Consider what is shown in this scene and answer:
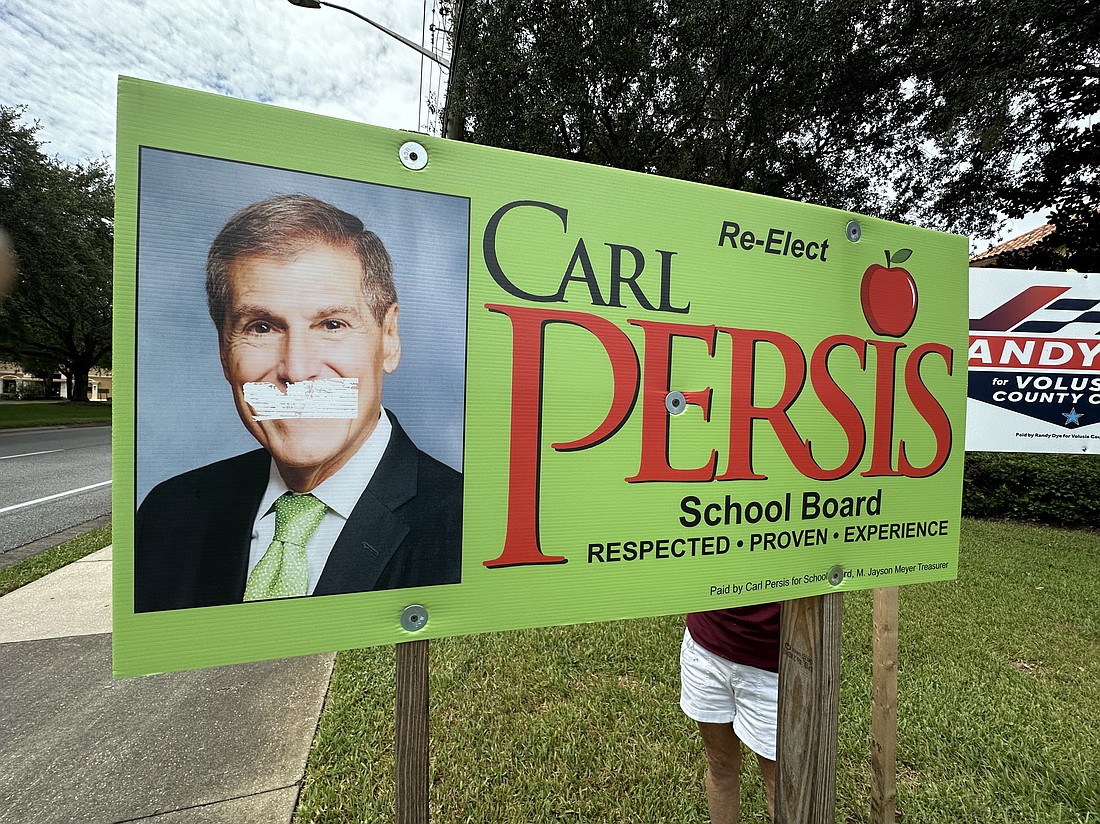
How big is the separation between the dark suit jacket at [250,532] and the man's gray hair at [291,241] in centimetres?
18

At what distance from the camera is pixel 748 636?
5.20ft

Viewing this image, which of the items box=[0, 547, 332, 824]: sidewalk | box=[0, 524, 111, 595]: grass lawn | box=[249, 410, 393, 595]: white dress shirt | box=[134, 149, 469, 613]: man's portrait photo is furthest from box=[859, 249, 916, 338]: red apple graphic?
box=[0, 524, 111, 595]: grass lawn

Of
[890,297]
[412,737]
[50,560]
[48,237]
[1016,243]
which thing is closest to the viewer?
Answer: [412,737]

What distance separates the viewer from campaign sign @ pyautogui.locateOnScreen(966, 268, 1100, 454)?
2713 millimetres

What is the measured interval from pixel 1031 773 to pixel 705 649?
186 cm

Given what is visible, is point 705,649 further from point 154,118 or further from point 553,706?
point 154,118

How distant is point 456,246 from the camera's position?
0.77 m

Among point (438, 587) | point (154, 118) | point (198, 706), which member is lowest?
point (198, 706)

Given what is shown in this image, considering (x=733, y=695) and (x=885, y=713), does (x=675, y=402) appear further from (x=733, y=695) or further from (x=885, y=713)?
(x=885, y=713)

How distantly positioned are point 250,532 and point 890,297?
1.16 meters

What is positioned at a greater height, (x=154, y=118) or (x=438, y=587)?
(x=154, y=118)

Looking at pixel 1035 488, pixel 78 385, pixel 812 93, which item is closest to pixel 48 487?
pixel 812 93

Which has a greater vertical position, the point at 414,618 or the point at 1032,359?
the point at 1032,359

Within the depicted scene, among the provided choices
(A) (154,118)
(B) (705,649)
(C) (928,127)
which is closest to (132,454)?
(A) (154,118)
